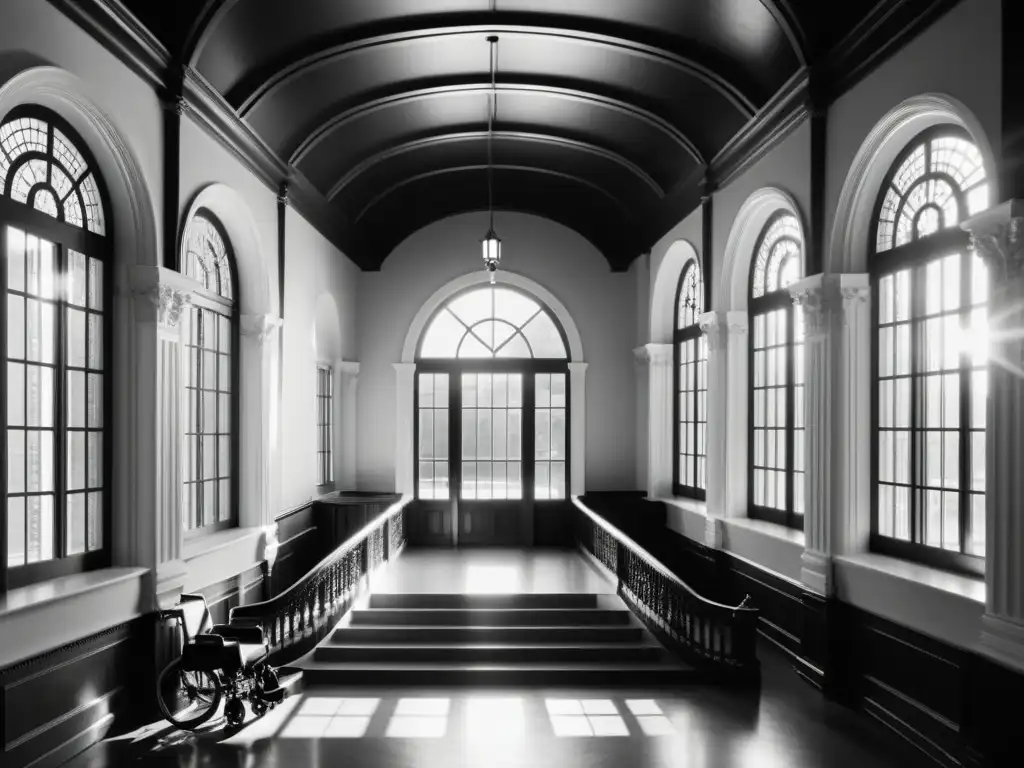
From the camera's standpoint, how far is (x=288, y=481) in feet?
33.4

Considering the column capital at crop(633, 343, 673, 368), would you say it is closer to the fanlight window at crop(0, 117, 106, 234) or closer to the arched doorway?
the arched doorway

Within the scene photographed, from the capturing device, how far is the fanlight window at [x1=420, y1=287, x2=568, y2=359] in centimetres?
1395

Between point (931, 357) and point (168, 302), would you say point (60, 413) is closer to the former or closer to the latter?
point (168, 302)

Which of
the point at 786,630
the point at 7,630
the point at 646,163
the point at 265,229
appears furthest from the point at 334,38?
the point at 786,630

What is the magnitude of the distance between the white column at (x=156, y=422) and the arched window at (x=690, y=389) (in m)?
6.56

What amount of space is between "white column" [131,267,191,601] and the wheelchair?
1.40 feet

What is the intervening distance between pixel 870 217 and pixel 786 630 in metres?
3.65

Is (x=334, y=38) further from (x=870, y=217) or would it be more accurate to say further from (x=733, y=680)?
(x=733, y=680)

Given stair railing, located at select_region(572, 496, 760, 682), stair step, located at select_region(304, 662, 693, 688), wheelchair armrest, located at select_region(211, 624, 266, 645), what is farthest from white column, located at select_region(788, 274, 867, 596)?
wheelchair armrest, located at select_region(211, 624, 266, 645)

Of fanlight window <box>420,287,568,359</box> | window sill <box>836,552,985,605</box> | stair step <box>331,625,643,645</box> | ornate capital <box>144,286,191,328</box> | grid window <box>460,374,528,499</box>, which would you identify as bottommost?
stair step <box>331,625,643,645</box>

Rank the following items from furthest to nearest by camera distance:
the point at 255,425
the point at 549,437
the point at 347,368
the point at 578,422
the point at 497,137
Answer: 1. the point at 549,437
2. the point at 578,422
3. the point at 347,368
4. the point at 497,137
5. the point at 255,425

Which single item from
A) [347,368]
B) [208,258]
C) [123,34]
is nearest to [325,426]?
[347,368]

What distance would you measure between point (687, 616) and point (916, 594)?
240 centimetres

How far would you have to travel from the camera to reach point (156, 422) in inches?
254
